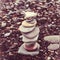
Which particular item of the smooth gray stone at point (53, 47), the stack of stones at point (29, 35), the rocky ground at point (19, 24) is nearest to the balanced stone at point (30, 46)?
the stack of stones at point (29, 35)

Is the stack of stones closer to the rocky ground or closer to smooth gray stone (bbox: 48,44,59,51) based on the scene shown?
the rocky ground

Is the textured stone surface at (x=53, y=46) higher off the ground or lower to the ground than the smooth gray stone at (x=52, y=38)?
lower

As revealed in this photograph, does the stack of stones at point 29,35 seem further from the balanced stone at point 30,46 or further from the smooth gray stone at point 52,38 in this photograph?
the smooth gray stone at point 52,38

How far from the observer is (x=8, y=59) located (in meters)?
3.68

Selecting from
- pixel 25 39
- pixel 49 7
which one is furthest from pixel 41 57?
pixel 49 7

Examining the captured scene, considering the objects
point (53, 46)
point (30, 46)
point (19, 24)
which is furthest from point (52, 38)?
point (19, 24)

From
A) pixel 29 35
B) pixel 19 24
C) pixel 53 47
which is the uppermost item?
pixel 29 35

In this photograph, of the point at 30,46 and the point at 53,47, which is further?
the point at 53,47

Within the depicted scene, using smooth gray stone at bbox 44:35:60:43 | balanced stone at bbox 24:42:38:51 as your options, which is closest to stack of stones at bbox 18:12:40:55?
balanced stone at bbox 24:42:38:51

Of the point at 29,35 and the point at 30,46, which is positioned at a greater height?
the point at 29,35

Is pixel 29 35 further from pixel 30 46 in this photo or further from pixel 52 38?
pixel 52 38

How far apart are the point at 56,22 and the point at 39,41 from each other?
62cm

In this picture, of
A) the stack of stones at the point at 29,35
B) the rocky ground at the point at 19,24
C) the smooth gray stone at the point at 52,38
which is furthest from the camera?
the smooth gray stone at the point at 52,38

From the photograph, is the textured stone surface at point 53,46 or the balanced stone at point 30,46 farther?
the textured stone surface at point 53,46
